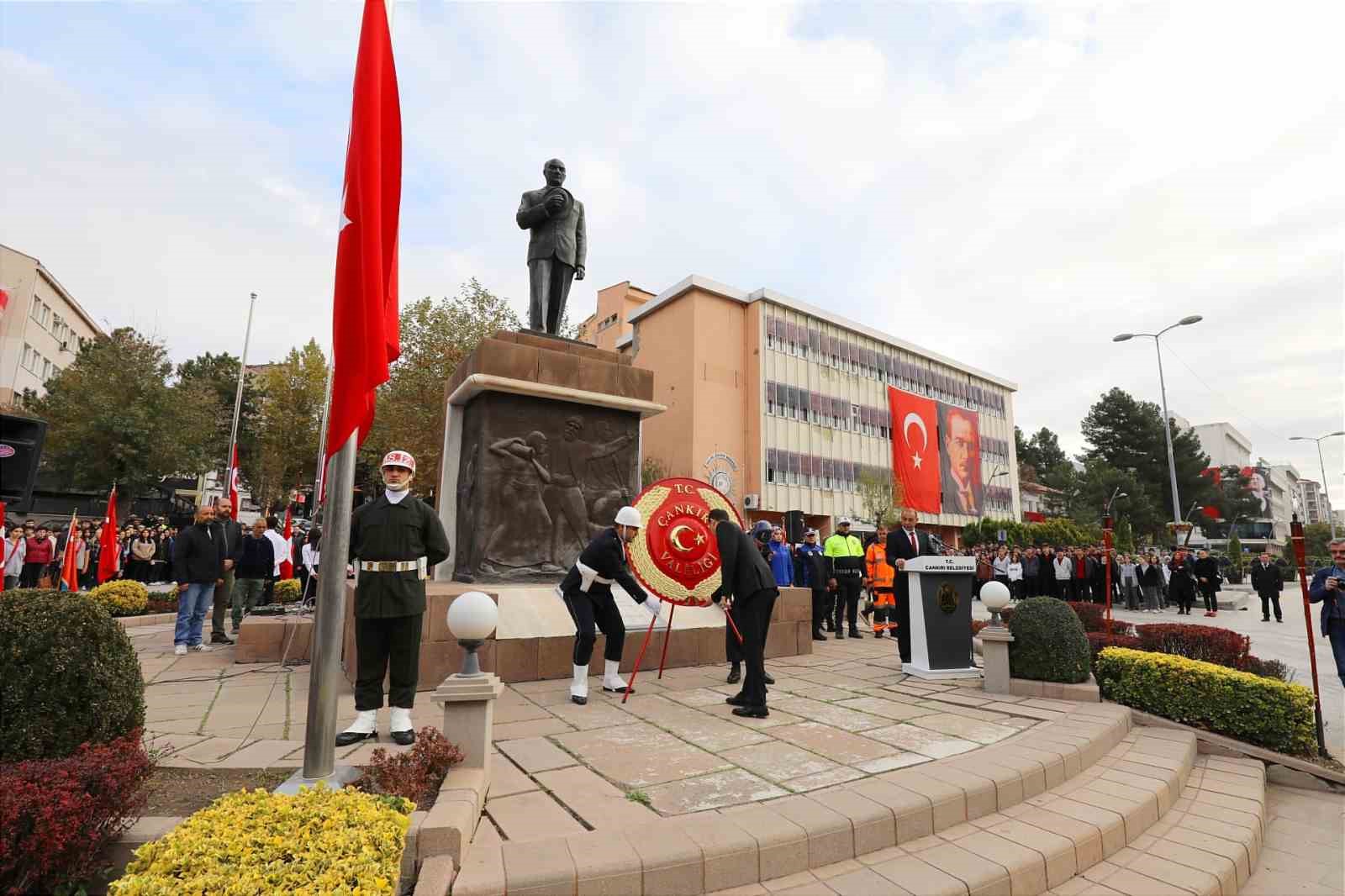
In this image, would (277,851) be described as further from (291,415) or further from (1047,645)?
(291,415)

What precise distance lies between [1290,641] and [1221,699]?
39.5ft

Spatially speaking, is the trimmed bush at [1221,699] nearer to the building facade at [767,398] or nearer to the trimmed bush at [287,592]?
the trimmed bush at [287,592]

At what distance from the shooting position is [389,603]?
15.7ft

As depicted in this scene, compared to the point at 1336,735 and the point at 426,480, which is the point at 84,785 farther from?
the point at 426,480

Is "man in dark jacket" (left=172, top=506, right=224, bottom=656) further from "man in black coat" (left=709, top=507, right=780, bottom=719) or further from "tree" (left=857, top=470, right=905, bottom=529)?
"tree" (left=857, top=470, right=905, bottom=529)

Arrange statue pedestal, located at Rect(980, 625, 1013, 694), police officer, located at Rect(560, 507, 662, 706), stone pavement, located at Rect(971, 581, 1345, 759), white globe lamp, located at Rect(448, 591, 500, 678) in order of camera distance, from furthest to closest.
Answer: stone pavement, located at Rect(971, 581, 1345, 759) → statue pedestal, located at Rect(980, 625, 1013, 694) → police officer, located at Rect(560, 507, 662, 706) → white globe lamp, located at Rect(448, 591, 500, 678)

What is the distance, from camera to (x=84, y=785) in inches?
108

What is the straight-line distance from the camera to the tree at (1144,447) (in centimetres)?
5594

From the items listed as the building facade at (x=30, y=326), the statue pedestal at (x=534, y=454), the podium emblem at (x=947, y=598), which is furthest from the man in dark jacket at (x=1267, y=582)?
the building facade at (x=30, y=326)

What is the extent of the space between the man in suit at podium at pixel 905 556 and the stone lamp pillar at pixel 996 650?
972 mm

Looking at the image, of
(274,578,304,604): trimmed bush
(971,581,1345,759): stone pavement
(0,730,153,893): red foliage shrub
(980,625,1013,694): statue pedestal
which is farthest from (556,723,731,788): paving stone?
(274,578,304,604): trimmed bush

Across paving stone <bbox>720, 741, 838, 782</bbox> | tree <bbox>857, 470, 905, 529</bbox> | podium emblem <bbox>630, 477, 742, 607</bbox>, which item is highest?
tree <bbox>857, 470, 905, 529</bbox>

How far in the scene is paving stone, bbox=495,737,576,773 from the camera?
4332 millimetres

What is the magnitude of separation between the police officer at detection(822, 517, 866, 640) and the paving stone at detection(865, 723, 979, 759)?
247 inches
